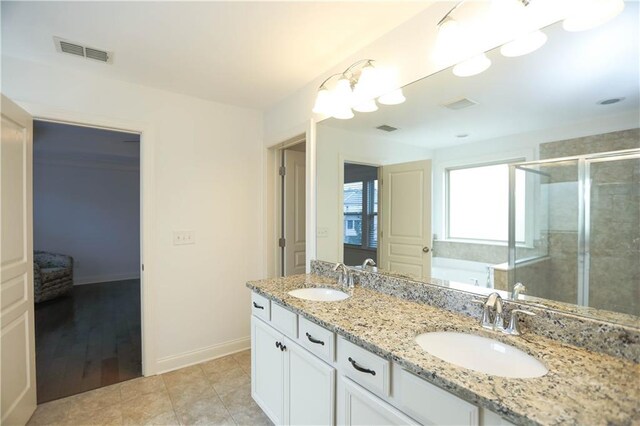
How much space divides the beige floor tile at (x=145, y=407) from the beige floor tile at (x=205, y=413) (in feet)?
0.43

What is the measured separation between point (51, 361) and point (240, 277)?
5.78 feet

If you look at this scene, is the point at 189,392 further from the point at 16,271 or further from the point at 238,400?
the point at 16,271

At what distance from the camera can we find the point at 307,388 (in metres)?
1.43

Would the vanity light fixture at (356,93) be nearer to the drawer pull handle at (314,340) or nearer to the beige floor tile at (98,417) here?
the drawer pull handle at (314,340)

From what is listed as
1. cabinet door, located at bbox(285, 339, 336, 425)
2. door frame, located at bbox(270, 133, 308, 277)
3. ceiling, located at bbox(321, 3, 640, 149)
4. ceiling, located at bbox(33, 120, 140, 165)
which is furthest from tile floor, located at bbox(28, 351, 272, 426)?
ceiling, located at bbox(33, 120, 140, 165)

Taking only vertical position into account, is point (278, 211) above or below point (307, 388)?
above

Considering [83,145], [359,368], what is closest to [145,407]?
[359,368]

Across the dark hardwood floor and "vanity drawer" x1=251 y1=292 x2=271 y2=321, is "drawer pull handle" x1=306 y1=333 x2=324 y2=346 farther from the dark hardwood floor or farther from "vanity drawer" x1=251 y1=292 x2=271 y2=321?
the dark hardwood floor

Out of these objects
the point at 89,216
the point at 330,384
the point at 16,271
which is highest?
the point at 89,216

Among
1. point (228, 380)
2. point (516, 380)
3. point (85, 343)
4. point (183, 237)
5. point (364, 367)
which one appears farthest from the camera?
point (85, 343)

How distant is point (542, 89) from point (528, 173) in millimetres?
335

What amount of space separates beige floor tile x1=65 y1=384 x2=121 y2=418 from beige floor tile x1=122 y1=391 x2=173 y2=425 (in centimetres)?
13

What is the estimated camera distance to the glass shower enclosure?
99cm

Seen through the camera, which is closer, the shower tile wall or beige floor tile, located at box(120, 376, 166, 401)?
the shower tile wall
